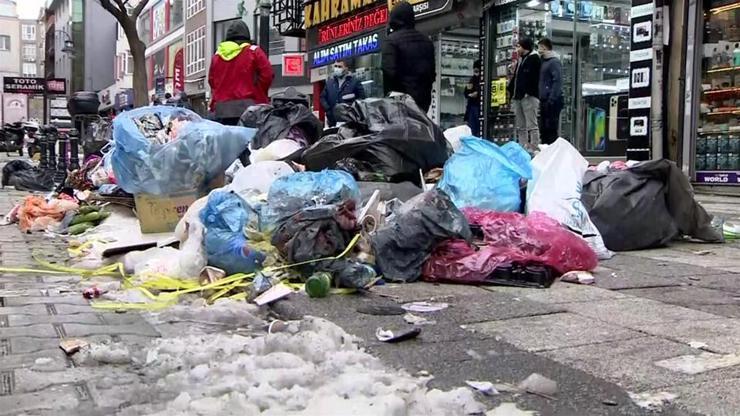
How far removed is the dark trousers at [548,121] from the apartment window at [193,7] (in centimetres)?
2871

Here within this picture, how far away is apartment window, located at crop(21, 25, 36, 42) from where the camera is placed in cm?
10674

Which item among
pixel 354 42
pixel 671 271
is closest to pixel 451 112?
pixel 354 42

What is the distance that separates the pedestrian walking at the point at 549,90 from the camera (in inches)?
375

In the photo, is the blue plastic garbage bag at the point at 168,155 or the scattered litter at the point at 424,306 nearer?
the scattered litter at the point at 424,306

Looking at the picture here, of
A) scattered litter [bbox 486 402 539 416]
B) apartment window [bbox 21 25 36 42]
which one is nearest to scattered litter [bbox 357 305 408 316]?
scattered litter [bbox 486 402 539 416]

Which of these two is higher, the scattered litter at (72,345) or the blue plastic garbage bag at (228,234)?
the blue plastic garbage bag at (228,234)

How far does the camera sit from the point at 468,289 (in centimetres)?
414

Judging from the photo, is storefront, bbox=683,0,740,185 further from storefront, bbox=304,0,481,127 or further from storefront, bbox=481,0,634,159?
storefront, bbox=304,0,481,127

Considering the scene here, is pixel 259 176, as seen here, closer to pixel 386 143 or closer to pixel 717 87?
pixel 386 143

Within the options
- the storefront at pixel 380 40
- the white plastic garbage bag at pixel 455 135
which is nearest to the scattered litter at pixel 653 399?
the white plastic garbage bag at pixel 455 135

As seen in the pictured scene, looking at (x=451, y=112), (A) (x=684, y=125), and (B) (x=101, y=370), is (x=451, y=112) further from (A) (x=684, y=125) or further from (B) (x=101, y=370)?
(B) (x=101, y=370)

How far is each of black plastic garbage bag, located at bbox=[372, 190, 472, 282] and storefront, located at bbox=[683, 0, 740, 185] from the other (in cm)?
605

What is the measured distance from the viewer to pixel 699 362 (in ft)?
9.20

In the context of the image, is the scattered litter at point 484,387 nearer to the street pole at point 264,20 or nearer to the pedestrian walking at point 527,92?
the pedestrian walking at point 527,92
